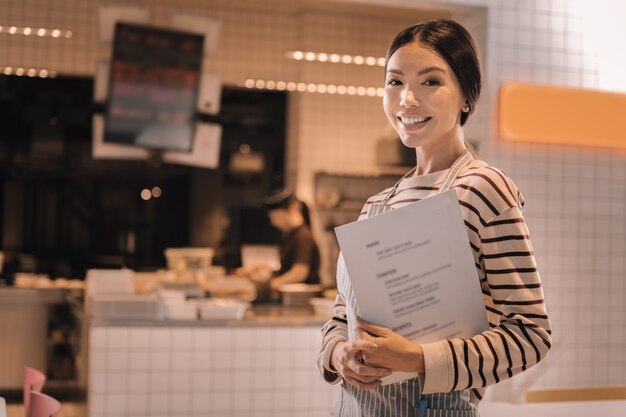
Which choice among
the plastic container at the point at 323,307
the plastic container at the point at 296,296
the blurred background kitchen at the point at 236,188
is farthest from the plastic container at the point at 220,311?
the plastic container at the point at 296,296

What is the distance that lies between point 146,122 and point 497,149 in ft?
8.58

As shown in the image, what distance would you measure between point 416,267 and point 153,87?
4.95 metres

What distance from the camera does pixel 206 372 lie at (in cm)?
441

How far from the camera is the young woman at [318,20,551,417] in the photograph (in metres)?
1.28

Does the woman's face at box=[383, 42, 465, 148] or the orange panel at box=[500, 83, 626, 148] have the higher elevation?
the orange panel at box=[500, 83, 626, 148]

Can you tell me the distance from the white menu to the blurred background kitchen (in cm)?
323

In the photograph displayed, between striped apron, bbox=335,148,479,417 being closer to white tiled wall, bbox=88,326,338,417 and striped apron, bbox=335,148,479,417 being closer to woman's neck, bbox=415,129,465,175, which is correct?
woman's neck, bbox=415,129,465,175

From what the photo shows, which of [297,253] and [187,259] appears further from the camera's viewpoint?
[297,253]

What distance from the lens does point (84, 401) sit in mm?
4535

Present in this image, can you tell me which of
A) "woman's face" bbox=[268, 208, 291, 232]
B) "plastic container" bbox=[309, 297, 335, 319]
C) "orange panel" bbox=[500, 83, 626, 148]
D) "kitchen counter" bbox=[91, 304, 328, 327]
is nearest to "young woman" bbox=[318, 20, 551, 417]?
"kitchen counter" bbox=[91, 304, 328, 327]

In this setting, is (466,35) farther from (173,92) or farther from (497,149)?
(173,92)

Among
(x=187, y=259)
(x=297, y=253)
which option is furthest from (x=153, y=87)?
(x=297, y=253)

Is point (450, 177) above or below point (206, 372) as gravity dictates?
above

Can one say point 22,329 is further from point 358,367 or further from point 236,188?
point 358,367
